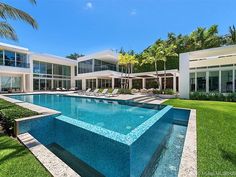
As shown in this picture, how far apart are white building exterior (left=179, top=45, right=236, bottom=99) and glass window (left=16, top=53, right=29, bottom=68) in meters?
26.4

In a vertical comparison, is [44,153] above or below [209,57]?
below

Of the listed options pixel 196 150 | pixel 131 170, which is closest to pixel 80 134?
Result: pixel 131 170

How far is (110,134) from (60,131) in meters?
2.98

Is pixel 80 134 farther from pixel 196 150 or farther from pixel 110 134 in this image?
pixel 196 150

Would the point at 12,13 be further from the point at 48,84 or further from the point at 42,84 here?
the point at 48,84

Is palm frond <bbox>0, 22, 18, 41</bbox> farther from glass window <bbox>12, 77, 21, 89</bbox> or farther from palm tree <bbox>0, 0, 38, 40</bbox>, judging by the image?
glass window <bbox>12, 77, 21, 89</bbox>

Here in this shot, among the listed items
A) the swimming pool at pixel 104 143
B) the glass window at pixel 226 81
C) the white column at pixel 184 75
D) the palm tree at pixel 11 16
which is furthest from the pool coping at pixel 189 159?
the glass window at pixel 226 81

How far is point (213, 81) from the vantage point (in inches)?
702

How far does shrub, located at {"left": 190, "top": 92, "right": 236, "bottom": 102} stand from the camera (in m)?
15.5

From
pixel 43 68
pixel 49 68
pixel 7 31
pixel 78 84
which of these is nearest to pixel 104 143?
pixel 7 31

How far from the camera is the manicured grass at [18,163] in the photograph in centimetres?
311

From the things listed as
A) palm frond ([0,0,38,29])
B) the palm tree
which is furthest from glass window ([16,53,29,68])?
palm frond ([0,0,38,29])

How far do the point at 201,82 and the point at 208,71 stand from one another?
1509mm

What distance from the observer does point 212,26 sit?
29047 mm
